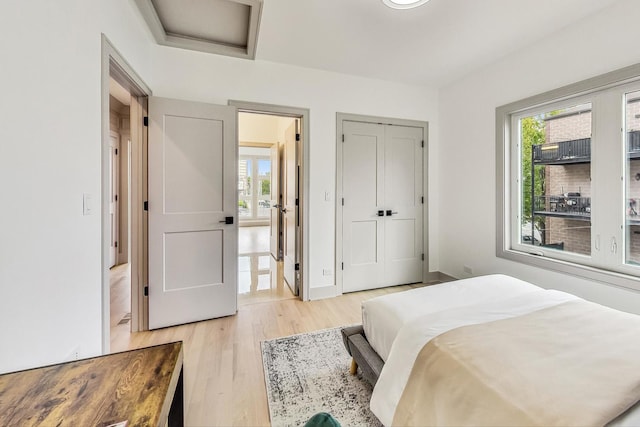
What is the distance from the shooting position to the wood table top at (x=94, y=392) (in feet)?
2.43

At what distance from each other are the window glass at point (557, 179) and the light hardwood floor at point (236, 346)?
1.80 m

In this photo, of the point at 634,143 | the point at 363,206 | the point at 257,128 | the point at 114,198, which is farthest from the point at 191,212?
the point at 257,128

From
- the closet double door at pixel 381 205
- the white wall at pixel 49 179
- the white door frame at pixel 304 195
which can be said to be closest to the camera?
the white wall at pixel 49 179

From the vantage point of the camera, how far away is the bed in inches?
31.4

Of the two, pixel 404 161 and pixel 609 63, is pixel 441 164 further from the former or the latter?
pixel 609 63

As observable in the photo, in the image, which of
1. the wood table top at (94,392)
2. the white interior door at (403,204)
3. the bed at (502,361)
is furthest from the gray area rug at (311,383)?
the white interior door at (403,204)

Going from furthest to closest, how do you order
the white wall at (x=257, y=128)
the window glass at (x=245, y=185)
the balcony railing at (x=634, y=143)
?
the window glass at (x=245, y=185), the white wall at (x=257, y=128), the balcony railing at (x=634, y=143)

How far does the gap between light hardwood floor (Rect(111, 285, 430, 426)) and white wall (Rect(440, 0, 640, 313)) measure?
1.28m

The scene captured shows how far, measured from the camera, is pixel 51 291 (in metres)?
1.21

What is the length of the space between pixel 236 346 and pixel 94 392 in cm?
142

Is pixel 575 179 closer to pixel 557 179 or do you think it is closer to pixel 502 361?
pixel 557 179

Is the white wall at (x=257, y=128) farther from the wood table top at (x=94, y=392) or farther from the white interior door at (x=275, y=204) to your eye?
the wood table top at (x=94, y=392)

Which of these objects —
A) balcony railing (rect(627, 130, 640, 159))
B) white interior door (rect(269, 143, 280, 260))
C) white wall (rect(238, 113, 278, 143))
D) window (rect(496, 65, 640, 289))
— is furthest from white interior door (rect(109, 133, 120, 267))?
balcony railing (rect(627, 130, 640, 159))

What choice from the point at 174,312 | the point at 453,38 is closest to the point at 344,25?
the point at 453,38
